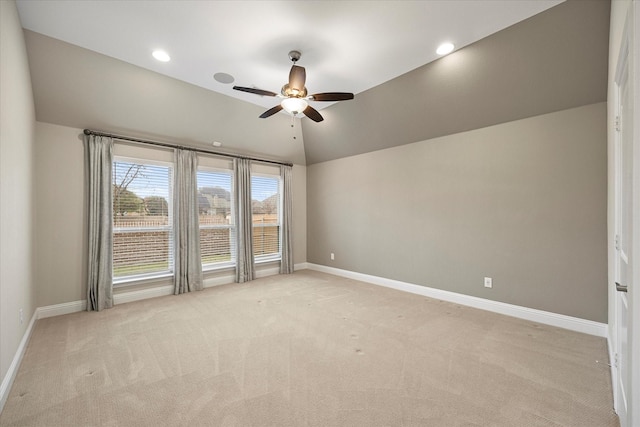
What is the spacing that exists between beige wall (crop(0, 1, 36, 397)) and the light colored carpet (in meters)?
0.44

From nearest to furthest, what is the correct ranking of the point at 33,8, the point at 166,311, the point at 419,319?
the point at 33,8
the point at 419,319
the point at 166,311

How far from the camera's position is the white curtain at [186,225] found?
4.63 meters

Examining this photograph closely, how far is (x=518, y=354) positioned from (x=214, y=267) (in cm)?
463

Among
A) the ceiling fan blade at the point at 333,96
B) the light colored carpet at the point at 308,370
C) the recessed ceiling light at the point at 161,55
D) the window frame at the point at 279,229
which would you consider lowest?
the light colored carpet at the point at 308,370

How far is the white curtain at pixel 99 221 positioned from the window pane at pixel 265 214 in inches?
97.2

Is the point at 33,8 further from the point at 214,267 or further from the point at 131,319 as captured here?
the point at 214,267

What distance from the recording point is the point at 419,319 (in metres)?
3.50

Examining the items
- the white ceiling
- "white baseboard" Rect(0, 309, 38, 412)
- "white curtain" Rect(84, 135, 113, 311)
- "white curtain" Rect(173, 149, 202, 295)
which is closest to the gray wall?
the white ceiling

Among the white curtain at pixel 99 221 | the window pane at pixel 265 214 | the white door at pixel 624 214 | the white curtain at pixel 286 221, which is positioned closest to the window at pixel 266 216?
the window pane at pixel 265 214

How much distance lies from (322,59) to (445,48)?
56.5 inches

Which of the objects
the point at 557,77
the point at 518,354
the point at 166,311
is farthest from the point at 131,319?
the point at 557,77

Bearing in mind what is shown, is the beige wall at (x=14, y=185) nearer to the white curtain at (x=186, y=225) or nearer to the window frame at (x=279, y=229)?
the white curtain at (x=186, y=225)

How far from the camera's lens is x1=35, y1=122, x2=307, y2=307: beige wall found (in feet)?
11.8

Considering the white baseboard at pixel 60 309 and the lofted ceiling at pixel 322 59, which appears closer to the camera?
the lofted ceiling at pixel 322 59
